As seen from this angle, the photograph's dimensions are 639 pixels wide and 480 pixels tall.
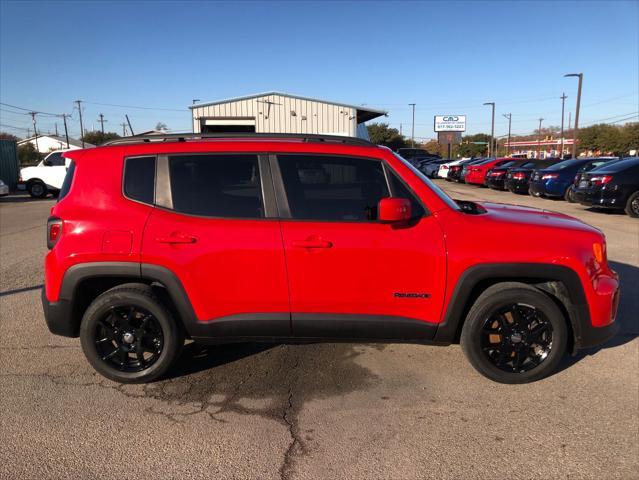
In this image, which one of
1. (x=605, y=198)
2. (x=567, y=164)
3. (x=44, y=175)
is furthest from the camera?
(x=44, y=175)

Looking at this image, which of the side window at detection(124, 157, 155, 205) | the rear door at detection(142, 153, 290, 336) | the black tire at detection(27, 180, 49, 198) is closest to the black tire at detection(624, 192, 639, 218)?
the rear door at detection(142, 153, 290, 336)

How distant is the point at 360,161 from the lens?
346 centimetres

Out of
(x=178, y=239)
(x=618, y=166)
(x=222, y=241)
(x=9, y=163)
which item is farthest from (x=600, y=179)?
(x=9, y=163)

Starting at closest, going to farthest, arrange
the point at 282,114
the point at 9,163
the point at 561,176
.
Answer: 1. the point at 561,176
2. the point at 282,114
3. the point at 9,163

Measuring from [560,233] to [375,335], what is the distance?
1533 millimetres

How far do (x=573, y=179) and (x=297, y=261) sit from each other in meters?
15.4

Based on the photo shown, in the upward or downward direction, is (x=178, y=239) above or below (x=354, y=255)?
above

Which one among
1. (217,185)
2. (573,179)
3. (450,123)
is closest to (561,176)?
(573,179)

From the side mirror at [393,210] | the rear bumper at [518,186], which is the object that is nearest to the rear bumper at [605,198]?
the rear bumper at [518,186]

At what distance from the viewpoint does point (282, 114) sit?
23.2m

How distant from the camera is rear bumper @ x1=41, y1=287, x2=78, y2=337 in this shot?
343cm

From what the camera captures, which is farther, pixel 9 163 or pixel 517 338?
pixel 9 163

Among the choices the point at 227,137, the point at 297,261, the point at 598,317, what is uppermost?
the point at 227,137

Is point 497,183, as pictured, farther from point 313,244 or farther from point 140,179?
point 140,179
